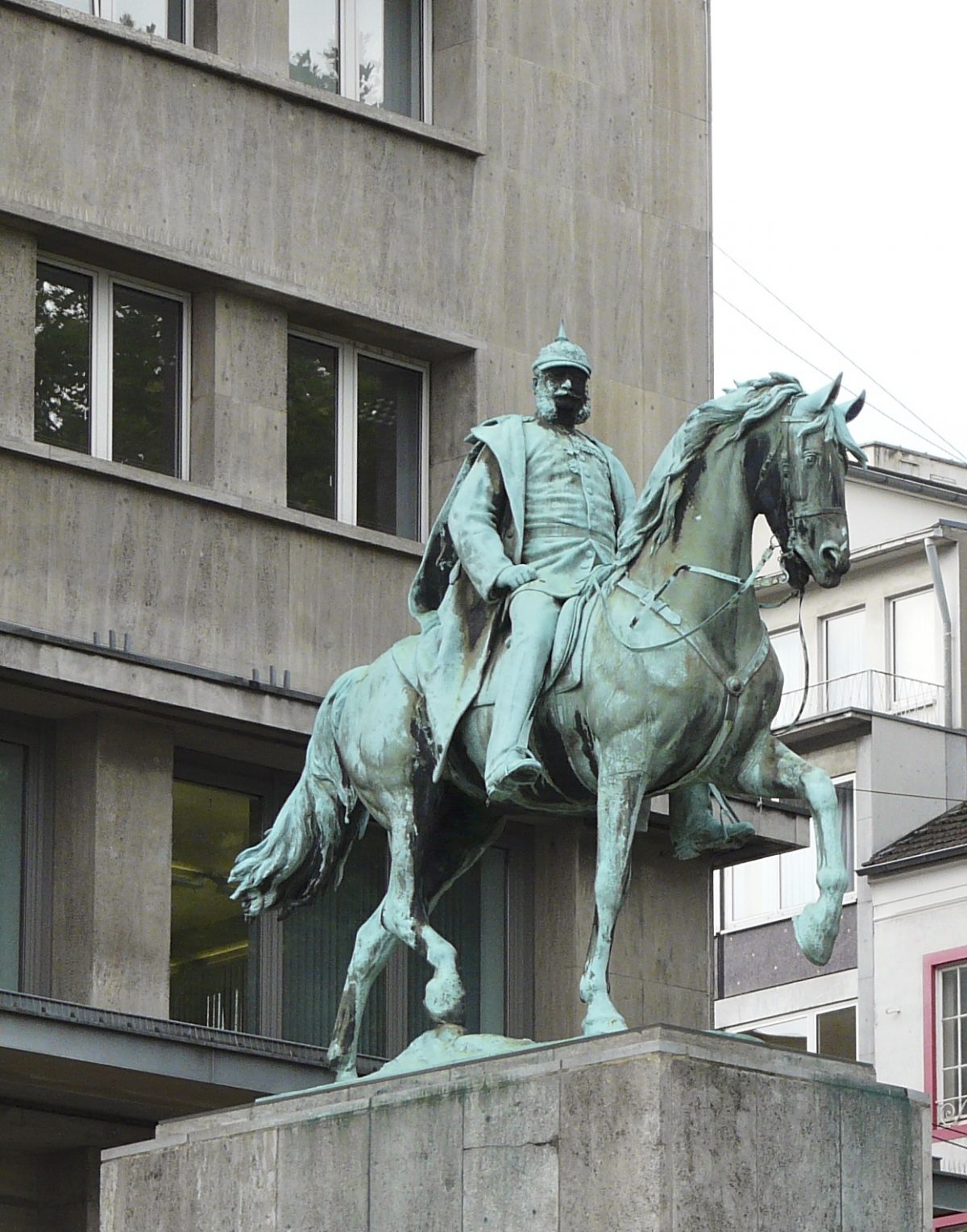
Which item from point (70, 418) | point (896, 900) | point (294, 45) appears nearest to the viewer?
point (70, 418)

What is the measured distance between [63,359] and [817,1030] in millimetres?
23168

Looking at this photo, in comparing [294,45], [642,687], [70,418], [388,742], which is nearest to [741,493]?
[642,687]

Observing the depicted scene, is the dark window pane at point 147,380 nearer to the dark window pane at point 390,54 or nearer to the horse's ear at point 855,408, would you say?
the dark window pane at point 390,54

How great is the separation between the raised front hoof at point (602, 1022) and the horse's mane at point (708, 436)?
2.34 metres

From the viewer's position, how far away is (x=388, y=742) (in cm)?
2047

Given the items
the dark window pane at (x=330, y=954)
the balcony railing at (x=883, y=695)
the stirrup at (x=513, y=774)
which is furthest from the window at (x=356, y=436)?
the balcony railing at (x=883, y=695)

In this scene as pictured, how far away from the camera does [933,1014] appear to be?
4716 cm

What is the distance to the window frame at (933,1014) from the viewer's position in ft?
153

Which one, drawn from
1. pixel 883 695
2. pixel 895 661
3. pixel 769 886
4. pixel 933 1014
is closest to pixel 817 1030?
pixel 769 886

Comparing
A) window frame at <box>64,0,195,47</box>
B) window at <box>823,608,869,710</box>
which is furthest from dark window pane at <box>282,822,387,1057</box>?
window at <box>823,608,869,710</box>

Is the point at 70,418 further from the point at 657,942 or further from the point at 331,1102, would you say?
the point at 331,1102

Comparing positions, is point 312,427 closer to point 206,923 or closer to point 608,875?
point 206,923

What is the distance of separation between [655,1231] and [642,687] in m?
2.81

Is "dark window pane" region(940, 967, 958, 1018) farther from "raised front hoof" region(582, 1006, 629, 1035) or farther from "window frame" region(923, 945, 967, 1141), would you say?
"raised front hoof" region(582, 1006, 629, 1035)
